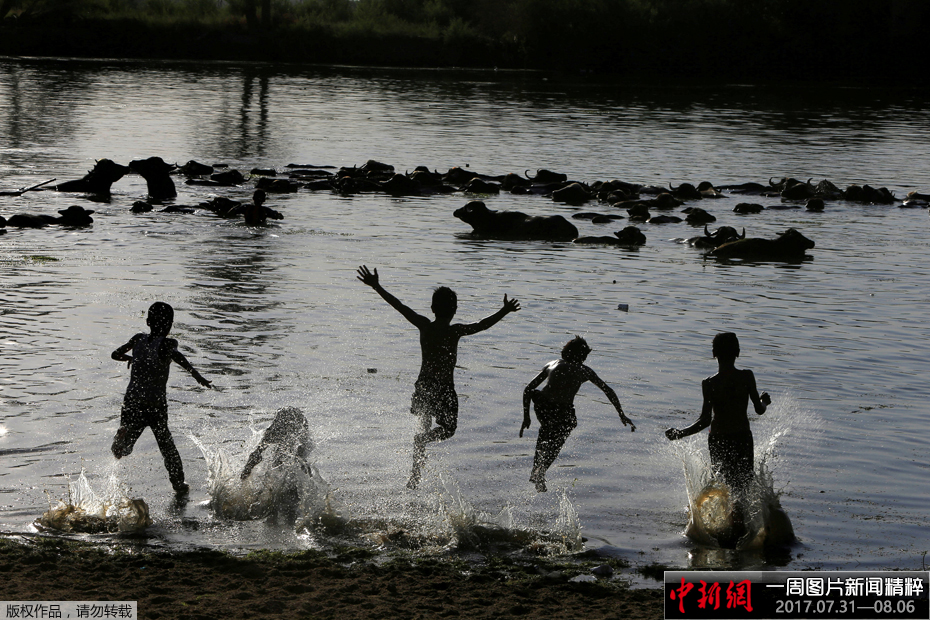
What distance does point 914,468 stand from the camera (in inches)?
→ 395

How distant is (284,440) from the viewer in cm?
837

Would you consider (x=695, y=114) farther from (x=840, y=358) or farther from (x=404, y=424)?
(x=404, y=424)

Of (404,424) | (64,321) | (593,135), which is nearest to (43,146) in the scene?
(593,135)

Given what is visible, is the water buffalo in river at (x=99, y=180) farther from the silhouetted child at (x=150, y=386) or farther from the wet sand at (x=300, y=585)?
the wet sand at (x=300, y=585)

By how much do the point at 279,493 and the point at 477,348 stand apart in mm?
6032

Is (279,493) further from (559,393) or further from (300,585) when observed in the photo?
(559,393)

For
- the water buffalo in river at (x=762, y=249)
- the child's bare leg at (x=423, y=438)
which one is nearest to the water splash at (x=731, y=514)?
the child's bare leg at (x=423, y=438)

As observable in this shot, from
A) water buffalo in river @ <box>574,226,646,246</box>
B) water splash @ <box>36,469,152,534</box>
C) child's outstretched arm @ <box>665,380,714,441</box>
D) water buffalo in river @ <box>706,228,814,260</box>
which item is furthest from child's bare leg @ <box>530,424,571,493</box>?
water buffalo in river @ <box>574,226,646,246</box>

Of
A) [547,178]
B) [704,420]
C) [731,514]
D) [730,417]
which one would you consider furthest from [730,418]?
[547,178]

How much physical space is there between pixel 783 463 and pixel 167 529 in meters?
5.40

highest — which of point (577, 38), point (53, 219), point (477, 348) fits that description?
point (577, 38)

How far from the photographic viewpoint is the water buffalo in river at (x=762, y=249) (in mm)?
21422

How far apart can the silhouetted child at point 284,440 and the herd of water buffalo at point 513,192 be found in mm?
14474

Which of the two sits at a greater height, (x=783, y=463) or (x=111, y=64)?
(x=111, y=64)
